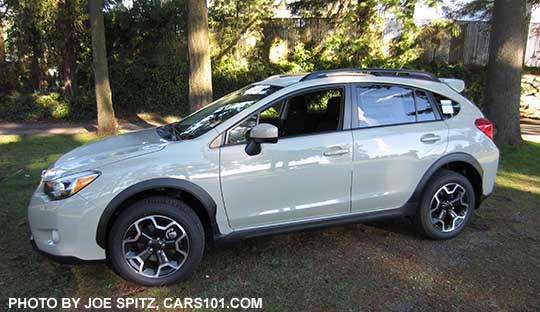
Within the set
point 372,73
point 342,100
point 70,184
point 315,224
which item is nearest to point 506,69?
point 372,73

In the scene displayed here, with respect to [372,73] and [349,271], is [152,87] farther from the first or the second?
[349,271]

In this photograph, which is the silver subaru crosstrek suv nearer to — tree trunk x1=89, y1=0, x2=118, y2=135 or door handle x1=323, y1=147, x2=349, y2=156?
door handle x1=323, y1=147, x2=349, y2=156

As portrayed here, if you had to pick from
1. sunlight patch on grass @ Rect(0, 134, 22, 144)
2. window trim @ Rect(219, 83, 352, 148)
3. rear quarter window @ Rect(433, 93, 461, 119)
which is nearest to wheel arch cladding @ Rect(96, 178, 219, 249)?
window trim @ Rect(219, 83, 352, 148)

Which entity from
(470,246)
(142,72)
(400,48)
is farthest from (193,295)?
(400,48)

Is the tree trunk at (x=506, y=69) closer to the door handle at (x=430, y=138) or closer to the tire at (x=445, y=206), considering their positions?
the tire at (x=445, y=206)

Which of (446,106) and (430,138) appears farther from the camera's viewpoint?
(446,106)

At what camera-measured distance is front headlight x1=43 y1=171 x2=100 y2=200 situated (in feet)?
10.4

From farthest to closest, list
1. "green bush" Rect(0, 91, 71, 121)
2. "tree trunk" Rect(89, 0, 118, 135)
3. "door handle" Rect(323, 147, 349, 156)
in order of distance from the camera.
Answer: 1. "green bush" Rect(0, 91, 71, 121)
2. "tree trunk" Rect(89, 0, 118, 135)
3. "door handle" Rect(323, 147, 349, 156)

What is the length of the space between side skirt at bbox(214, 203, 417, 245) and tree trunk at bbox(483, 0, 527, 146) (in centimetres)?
544

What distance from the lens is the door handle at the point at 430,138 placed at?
403 cm

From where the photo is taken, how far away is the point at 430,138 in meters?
4.05

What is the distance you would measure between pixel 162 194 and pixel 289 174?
3.44 ft

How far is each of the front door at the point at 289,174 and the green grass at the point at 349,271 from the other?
1.48 ft

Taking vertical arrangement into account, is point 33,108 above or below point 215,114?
below
